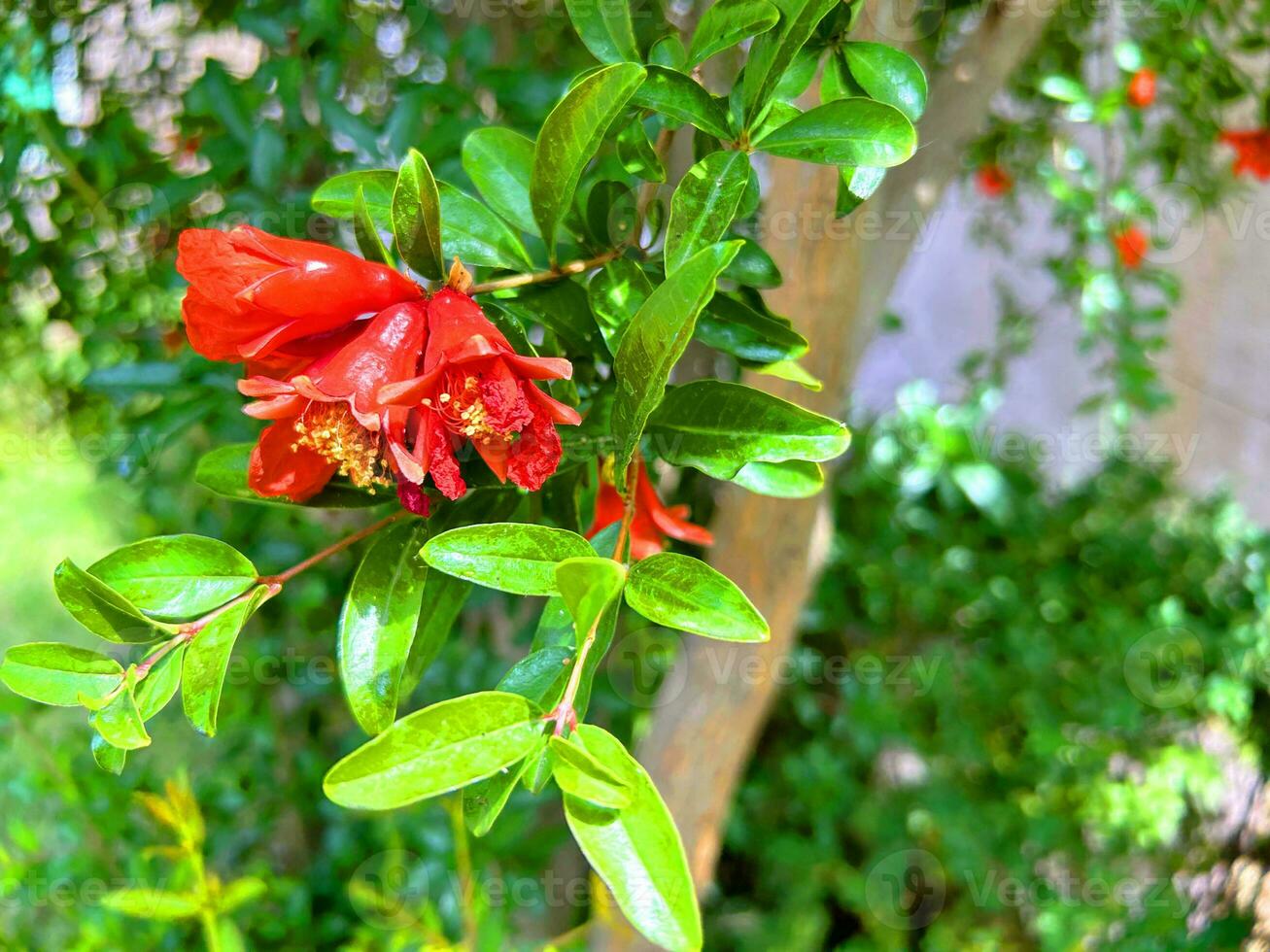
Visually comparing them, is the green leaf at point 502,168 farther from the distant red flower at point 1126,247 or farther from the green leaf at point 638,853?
the distant red flower at point 1126,247

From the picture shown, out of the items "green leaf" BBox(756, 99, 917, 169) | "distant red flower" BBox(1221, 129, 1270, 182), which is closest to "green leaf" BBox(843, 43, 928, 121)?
"green leaf" BBox(756, 99, 917, 169)

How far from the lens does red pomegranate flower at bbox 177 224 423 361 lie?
0.41m

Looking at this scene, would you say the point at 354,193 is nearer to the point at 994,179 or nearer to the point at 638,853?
the point at 638,853

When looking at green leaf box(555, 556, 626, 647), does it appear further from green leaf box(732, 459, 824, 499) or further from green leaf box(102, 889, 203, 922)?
green leaf box(102, 889, 203, 922)

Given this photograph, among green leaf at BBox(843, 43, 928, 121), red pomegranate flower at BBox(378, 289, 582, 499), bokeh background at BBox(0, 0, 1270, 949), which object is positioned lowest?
bokeh background at BBox(0, 0, 1270, 949)

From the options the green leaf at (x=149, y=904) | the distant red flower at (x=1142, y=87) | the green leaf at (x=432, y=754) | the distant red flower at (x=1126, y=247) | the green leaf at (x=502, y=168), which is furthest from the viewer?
the distant red flower at (x=1126, y=247)

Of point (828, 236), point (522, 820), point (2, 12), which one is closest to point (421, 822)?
point (522, 820)

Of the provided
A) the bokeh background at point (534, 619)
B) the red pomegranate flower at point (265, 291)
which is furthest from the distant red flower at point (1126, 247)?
the red pomegranate flower at point (265, 291)

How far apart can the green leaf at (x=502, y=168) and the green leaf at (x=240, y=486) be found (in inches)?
6.5

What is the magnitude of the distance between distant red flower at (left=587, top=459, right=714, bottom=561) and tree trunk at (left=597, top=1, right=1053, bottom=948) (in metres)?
0.35

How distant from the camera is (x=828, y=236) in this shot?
944 mm

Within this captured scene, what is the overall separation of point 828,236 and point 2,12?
83 cm

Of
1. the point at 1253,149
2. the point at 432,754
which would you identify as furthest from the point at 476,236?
the point at 1253,149

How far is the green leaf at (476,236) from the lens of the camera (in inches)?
20.0
